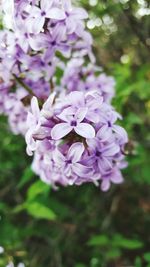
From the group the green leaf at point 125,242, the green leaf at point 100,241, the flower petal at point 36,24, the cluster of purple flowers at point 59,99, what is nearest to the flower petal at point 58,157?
the cluster of purple flowers at point 59,99

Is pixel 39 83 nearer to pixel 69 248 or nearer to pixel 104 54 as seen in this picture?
pixel 69 248

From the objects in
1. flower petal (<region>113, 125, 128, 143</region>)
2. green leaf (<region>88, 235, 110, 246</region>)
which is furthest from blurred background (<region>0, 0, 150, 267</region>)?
flower petal (<region>113, 125, 128, 143</region>)

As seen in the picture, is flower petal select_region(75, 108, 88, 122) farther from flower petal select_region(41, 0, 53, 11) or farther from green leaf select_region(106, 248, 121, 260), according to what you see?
green leaf select_region(106, 248, 121, 260)

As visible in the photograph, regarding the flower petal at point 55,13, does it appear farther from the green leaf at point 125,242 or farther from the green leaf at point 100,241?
the green leaf at point 100,241

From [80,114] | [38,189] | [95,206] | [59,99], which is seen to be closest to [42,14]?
[59,99]

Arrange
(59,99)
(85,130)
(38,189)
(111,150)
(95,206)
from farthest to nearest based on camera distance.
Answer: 1. (95,206)
2. (38,189)
3. (59,99)
4. (111,150)
5. (85,130)

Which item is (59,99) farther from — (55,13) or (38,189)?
(38,189)

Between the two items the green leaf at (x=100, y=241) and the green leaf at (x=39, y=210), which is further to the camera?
the green leaf at (x=100, y=241)
